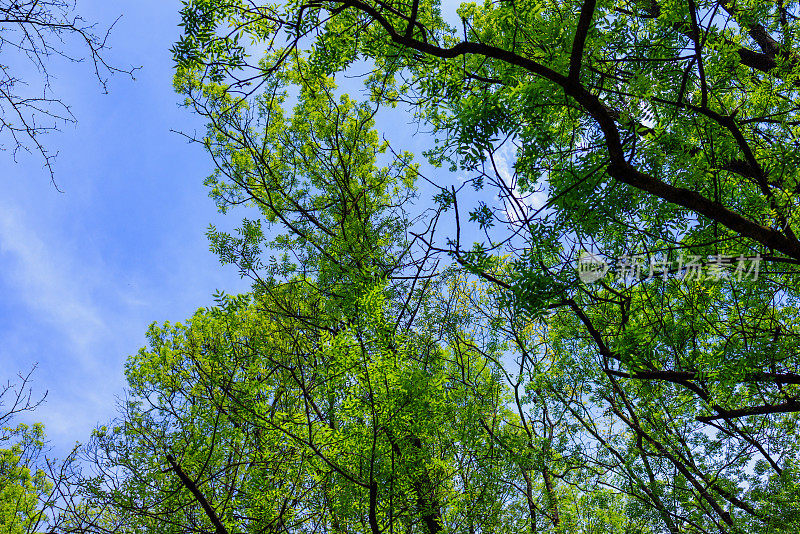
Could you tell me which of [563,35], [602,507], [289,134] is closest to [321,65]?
[563,35]

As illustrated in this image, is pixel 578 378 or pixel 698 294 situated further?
pixel 578 378

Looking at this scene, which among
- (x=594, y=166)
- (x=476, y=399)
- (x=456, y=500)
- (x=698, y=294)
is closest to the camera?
(x=594, y=166)

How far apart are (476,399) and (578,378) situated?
1.67m

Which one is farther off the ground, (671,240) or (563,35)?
(563,35)

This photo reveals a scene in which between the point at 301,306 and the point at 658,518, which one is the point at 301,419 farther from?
the point at 658,518

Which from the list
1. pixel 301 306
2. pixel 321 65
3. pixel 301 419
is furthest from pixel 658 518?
pixel 321 65

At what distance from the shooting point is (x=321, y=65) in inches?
189

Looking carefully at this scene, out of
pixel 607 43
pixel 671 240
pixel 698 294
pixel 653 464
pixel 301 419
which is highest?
pixel 607 43

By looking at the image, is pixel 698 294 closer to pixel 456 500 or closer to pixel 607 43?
pixel 607 43

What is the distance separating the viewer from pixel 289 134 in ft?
31.4

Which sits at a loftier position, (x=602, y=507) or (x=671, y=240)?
(x=671, y=240)

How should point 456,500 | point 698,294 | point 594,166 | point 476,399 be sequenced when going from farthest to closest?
point 476,399
point 456,500
point 698,294
point 594,166

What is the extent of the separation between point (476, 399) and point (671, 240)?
13.4 ft

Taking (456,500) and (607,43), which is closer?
(607,43)
